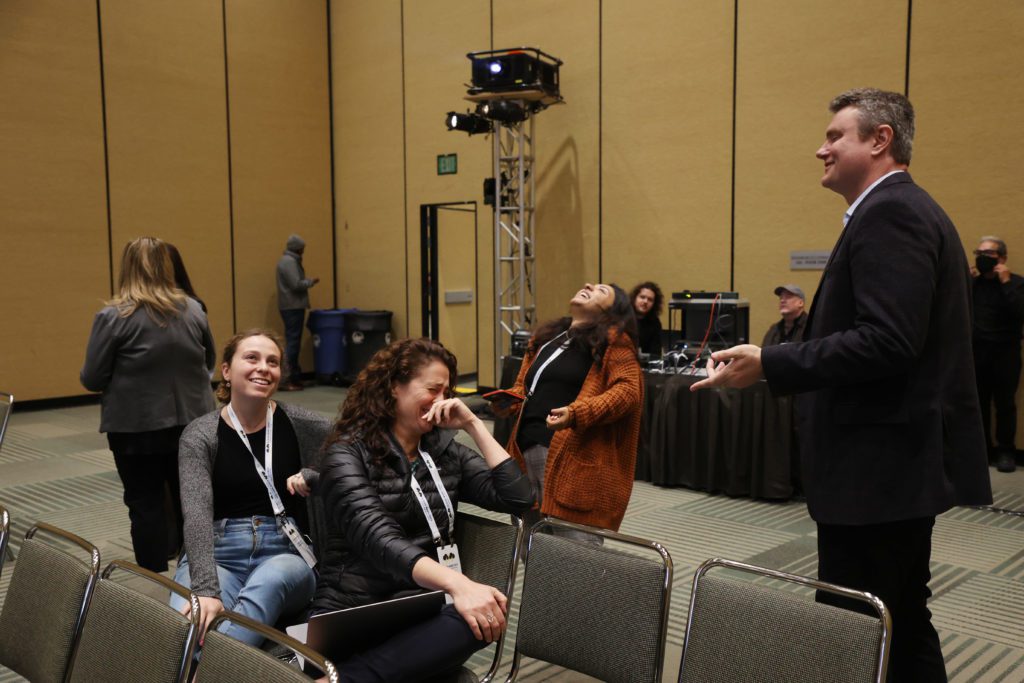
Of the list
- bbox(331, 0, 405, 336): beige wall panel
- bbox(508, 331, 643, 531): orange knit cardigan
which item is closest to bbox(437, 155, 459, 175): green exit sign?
bbox(331, 0, 405, 336): beige wall panel

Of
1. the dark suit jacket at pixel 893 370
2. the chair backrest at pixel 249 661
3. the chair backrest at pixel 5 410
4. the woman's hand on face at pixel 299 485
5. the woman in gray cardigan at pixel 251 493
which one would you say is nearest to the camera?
the chair backrest at pixel 249 661

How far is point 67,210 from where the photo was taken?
814cm

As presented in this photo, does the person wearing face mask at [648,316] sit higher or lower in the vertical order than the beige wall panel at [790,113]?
lower

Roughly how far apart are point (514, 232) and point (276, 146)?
3.33 meters

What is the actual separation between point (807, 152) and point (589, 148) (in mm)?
2065

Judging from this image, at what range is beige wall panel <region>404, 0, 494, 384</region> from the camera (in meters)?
8.83

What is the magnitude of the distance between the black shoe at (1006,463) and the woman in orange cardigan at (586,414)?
3.80 metres

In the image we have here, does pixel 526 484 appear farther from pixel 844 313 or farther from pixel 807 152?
pixel 807 152

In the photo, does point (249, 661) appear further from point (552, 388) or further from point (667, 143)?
point (667, 143)

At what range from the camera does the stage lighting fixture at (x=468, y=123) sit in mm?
7809

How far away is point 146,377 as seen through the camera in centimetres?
342

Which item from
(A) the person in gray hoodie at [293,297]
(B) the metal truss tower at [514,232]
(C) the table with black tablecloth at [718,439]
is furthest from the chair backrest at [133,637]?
(A) the person in gray hoodie at [293,297]

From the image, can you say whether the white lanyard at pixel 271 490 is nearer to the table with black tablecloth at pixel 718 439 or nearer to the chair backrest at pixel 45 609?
the chair backrest at pixel 45 609

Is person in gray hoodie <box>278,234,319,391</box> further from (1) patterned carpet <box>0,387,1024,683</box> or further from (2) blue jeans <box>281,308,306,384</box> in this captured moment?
(1) patterned carpet <box>0,387,1024,683</box>
